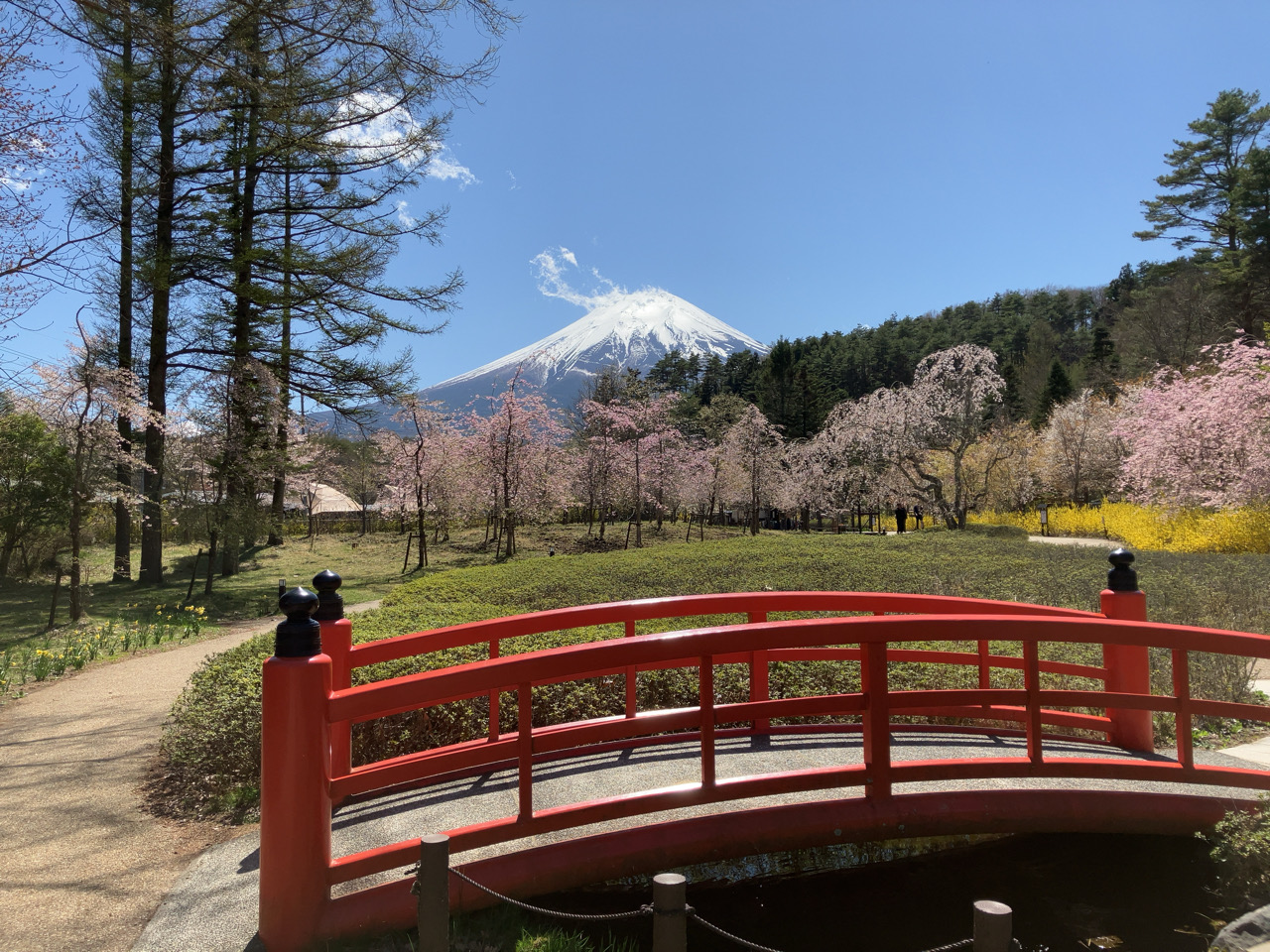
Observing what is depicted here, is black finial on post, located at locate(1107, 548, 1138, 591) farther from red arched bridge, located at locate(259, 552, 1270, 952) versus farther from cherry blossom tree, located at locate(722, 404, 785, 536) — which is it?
cherry blossom tree, located at locate(722, 404, 785, 536)

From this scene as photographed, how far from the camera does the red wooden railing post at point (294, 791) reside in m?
2.37

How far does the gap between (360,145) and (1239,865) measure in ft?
60.8

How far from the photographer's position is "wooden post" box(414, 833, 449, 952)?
2.12m

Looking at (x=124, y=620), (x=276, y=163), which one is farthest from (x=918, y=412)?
(x=124, y=620)

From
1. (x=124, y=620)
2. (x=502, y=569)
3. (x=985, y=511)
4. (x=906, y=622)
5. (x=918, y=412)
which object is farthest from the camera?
(x=985, y=511)

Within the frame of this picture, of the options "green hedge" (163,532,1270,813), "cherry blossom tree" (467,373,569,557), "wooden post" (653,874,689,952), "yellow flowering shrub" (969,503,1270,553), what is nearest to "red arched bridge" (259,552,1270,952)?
"green hedge" (163,532,1270,813)

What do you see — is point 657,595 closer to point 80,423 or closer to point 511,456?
point 80,423

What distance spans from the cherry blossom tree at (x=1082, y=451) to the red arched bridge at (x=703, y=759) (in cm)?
3247

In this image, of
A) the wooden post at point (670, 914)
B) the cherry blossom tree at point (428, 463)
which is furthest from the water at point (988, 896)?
the cherry blossom tree at point (428, 463)

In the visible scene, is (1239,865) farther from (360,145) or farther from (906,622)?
(360,145)

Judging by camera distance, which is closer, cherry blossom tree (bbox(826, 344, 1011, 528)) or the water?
the water

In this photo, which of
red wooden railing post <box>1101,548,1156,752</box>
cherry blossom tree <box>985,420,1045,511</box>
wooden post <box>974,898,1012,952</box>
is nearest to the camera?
wooden post <box>974,898,1012,952</box>

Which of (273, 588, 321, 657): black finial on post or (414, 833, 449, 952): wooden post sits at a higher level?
(273, 588, 321, 657): black finial on post

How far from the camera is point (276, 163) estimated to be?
18234 millimetres
